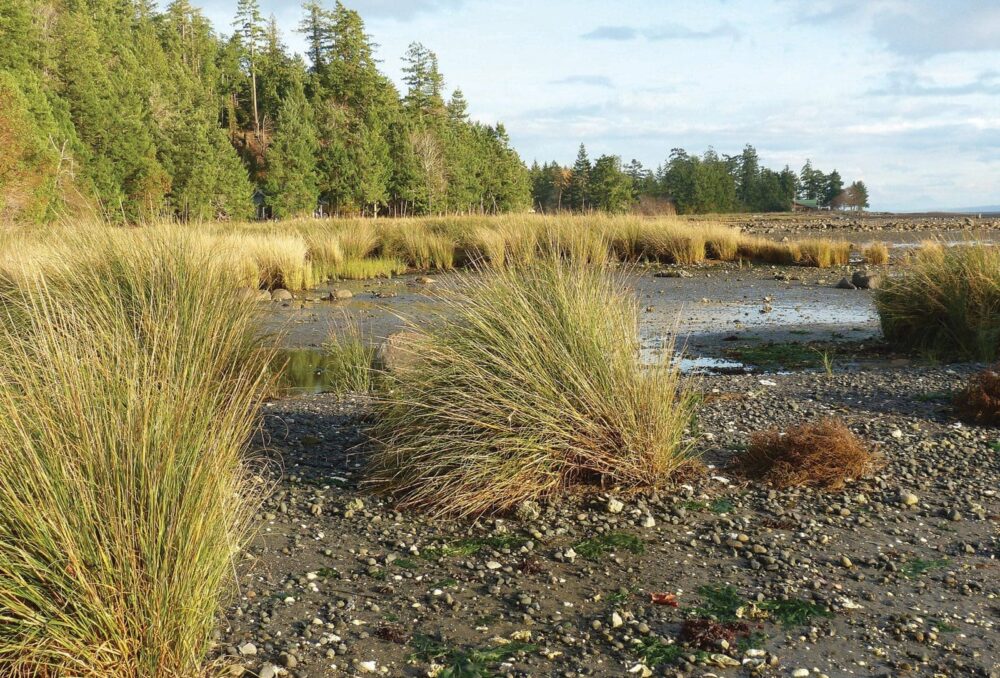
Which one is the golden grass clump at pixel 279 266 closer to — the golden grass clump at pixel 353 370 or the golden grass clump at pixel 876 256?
the golden grass clump at pixel 353 370

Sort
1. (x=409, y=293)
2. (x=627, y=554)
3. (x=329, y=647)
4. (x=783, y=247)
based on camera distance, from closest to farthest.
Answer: (x=329, y=647)
(x=627, y=554)
(x=409, y=293)
(x=783, y=247)

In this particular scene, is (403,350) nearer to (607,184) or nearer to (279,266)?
(279,266)

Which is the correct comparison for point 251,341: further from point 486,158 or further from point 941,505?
point 486,158

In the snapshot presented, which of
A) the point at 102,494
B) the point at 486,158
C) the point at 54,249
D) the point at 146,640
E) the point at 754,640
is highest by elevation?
the point at 486,158

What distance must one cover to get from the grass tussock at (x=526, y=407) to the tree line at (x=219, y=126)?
4.50 metres

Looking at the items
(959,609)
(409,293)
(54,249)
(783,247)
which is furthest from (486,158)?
(959,609)

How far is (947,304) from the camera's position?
941cm

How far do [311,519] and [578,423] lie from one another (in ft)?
5.35

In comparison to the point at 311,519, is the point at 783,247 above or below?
above

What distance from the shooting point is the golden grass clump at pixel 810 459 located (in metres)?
5.07

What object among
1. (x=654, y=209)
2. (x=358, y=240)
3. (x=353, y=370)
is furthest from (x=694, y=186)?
(x=353, y=370)

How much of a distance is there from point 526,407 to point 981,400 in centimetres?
392

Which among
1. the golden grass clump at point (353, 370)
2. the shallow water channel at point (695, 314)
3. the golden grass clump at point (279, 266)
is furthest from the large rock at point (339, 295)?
the golden grass clump at point (353, 370)

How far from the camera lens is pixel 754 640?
11.0 feet
